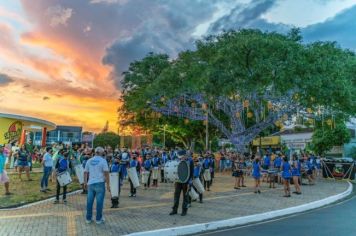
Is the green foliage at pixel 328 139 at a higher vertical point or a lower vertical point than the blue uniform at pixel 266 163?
higher

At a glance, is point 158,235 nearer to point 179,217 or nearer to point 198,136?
point 179,217

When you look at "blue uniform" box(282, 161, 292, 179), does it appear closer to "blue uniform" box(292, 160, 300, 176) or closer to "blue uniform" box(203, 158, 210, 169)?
"blue uniform" box(292, 160, 300, 176)

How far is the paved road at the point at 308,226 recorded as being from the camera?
902 centimetres

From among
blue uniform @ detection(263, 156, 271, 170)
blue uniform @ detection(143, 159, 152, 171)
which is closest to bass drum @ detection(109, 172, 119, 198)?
blue uniform @ detection(143, 159, 152, 171)

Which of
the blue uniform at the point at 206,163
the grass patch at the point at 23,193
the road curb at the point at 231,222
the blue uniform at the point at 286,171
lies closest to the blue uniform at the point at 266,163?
the blue uniform at the point at 286,171

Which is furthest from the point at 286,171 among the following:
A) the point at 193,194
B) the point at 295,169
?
the point at 193,194

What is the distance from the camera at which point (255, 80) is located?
2392 centimetres

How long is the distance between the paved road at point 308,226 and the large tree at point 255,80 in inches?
488

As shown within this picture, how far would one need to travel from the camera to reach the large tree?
76.0ft

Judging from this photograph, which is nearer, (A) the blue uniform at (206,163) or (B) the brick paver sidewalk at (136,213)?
(B) the brick paver sidewalk at (136,213)

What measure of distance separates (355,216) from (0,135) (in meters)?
26.0

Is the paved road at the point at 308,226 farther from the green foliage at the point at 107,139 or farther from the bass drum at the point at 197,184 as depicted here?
the green foliage at the point at 107,139

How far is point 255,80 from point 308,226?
15107mm

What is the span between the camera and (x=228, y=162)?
107 feet
